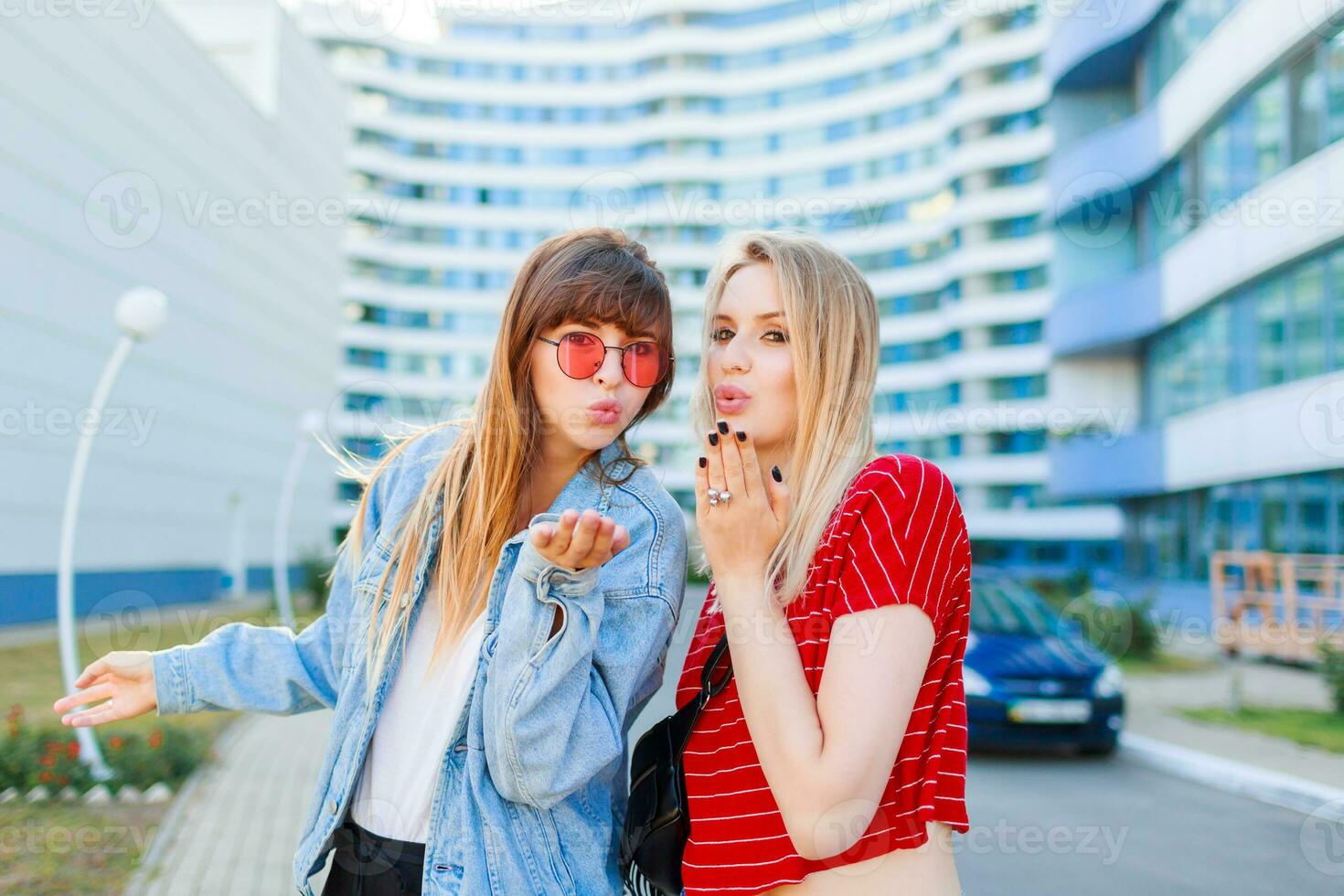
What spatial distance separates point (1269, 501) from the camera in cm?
1872

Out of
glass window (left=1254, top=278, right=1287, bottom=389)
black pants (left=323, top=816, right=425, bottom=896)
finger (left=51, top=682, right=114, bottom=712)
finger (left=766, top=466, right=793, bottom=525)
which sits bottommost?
black pants (left=323, top=816, right=425, bottom=896)

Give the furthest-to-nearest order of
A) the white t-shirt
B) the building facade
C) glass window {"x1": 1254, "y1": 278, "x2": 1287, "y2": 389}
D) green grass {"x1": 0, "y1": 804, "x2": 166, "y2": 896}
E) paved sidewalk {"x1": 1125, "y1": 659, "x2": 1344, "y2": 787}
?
the building facade, glass window {"x1": 1254, "y1": 278, "x2": 1287, "y2": 389}, paved sidewalk {"x1": 1125, "y1": 659, "x2": 1344, "y2": 787}, green grass {"x1": 0, "y1": 804, "x2": 166, "y2": 896}, the white t-shirt

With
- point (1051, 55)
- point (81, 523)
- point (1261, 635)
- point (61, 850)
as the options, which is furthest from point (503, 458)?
point (1051, 55)

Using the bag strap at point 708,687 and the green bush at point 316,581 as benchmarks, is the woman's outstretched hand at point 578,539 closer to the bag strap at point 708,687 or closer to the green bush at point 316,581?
the bag strap at point 708,687

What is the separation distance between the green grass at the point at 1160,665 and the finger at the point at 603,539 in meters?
15.0

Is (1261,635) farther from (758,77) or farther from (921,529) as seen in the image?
(758,77)

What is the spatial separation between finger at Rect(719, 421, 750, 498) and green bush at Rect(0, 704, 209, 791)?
660 centimetres

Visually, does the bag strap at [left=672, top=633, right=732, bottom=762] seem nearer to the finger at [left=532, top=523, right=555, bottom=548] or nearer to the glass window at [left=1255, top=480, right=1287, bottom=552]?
the finger at [left=532, top=523, right=555, bottom=548]

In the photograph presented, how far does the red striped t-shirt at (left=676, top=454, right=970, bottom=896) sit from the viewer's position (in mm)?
1830

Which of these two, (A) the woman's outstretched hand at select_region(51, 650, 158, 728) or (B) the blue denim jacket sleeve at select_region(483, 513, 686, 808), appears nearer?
(B) the blue denim jacket sleeve at select_region(483, 513, 686, 808)

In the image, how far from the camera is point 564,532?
1.74 m

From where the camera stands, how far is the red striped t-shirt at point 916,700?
6.00 feet

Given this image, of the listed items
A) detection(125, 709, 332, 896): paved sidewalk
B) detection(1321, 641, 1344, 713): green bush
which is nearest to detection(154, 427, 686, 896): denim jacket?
detection(125, 709, 332, 896): paved sidewalk

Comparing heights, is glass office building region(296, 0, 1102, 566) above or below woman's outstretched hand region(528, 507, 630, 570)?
above
